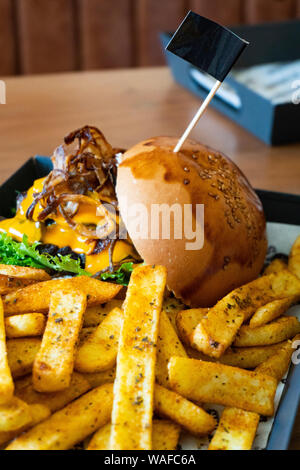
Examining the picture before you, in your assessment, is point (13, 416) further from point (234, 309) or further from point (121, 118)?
point (121, 118)

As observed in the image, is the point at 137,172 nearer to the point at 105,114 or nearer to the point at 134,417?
the point at 134,417

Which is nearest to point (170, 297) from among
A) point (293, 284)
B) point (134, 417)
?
point (293, 284)

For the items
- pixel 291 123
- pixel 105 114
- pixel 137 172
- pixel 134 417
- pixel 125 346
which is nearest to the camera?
pixel 134 417

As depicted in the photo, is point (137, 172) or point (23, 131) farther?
point (23, 131)

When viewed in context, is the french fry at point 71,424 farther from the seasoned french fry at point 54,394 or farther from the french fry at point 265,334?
the french fry at point 265,334

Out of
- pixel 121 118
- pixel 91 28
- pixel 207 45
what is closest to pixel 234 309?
pixel 207 45

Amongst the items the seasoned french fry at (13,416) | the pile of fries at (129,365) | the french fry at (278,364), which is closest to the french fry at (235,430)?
the pile of fries at (129,365)
